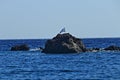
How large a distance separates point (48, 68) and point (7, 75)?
1096 centimetres

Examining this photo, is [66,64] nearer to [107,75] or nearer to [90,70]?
[90,70]

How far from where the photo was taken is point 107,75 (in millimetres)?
59625

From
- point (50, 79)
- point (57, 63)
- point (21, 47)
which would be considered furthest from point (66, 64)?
point (21, 47)

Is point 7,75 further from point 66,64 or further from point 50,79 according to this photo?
point 66,64

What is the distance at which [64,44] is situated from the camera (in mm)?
99500

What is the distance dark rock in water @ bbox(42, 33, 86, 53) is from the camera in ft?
329

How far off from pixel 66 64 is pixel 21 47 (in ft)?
164

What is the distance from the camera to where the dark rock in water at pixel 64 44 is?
100331mm

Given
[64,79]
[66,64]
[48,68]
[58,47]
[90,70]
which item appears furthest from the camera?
[58,47]

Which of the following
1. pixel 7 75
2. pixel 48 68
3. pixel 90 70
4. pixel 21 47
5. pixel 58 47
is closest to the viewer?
pixel 7 75

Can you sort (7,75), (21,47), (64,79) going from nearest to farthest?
(64,79) → (7,75) → (21,47)

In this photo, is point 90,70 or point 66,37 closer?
point 90,70

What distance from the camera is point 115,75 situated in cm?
5919

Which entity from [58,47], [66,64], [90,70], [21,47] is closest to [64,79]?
[90,70]
